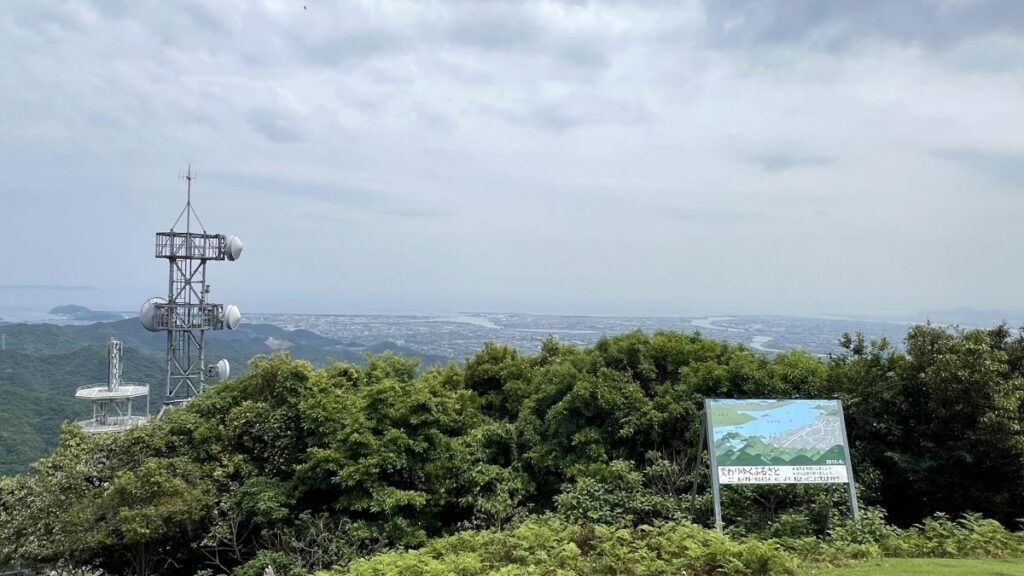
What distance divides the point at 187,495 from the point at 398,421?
4333 millimetres

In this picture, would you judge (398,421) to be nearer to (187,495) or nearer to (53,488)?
(187,495)

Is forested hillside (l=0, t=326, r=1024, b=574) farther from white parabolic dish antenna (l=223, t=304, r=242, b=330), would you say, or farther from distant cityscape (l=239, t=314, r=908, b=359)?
white parabolic dish antenna (l=223, t=304, r=242, b=330)

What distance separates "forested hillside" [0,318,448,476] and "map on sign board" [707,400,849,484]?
33.8 ft

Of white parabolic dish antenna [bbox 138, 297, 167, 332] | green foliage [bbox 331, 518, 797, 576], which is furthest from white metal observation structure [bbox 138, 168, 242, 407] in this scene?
green foliage [bbox 331, 518, 797, 576]

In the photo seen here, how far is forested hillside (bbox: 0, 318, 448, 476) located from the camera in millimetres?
47125

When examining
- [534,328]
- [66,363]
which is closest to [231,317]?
[534,328]

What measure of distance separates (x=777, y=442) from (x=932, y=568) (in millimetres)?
2381

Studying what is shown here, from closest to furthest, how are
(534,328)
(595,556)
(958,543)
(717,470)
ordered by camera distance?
(595,556), (958,543), (717,470), (534,328)

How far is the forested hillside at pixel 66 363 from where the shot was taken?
155 ft

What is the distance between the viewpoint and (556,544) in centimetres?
891

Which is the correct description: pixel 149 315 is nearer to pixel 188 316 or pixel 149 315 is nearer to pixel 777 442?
pixel 188 316

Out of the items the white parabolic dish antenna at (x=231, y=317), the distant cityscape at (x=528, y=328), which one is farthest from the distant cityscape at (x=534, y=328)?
the white parabolic dish antenna at (x=231, y=317)

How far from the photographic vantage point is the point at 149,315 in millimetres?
27984

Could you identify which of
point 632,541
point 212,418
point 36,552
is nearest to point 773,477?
point 632,541
